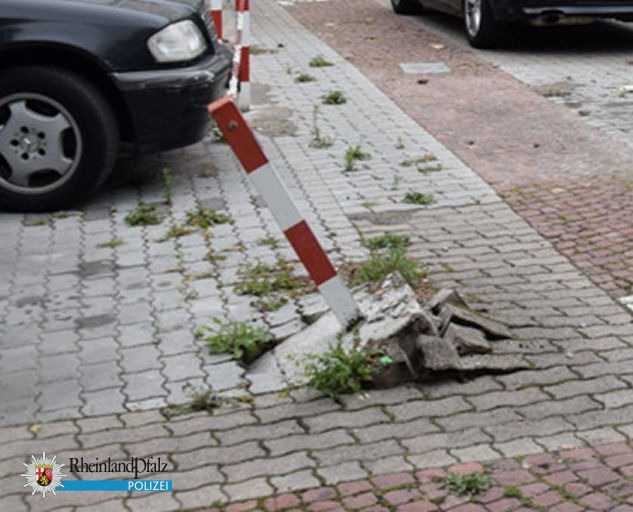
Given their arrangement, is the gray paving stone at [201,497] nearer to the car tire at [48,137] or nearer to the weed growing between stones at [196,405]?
the weed growing between stones at [196,405]

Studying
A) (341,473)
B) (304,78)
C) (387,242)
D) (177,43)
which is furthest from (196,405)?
(304,78)

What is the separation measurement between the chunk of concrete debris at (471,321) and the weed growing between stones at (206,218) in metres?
2.41

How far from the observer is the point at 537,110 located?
11680 mm

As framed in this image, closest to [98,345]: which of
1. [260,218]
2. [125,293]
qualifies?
[125,293]

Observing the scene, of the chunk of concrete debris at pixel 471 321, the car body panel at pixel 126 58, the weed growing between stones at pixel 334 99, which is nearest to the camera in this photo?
the chunk of concrete debris at pixel 471 321

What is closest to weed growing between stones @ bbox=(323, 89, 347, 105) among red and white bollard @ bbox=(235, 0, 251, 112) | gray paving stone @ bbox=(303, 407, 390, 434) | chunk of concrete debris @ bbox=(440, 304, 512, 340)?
red and white bollard @ bbox=(235, 0, 251, 112)

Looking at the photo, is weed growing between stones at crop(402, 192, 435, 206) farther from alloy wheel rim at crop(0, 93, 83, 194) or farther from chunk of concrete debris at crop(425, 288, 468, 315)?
chunk of concrete debris at crop(425, 288, 468, 315)

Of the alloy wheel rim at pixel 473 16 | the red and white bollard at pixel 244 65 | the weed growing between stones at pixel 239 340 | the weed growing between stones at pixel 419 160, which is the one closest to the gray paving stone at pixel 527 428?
the weed growing between stones at pixel 239 340

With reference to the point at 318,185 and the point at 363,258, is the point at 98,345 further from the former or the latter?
the point at 318,185

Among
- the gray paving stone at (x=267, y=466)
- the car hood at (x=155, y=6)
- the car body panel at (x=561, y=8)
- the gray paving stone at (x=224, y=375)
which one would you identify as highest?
the car hood at (x=155, y=6)

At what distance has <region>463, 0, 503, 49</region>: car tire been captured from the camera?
48.0 ft

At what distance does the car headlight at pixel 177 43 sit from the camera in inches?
346

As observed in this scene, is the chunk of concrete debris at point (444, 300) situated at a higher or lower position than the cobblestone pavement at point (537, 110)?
higher

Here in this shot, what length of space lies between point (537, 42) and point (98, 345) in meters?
9.96
